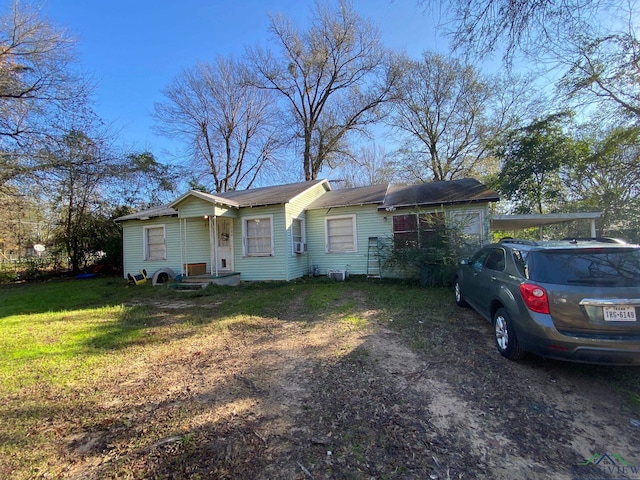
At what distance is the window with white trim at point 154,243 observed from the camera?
12.5 metres

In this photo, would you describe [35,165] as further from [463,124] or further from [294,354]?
[463,124]

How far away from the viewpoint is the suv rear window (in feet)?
10.1

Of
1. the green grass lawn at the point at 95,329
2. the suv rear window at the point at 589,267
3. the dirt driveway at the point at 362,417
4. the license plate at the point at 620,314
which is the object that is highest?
the suv rear window at the point at 589,267

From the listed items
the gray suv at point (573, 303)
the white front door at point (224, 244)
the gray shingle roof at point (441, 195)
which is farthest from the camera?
the white front door at point (224, 244)

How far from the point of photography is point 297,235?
11.5 metres

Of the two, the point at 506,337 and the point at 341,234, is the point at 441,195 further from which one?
the point at 506,337

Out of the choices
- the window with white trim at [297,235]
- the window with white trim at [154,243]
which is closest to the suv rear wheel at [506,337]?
the window with white trim at [297,235]

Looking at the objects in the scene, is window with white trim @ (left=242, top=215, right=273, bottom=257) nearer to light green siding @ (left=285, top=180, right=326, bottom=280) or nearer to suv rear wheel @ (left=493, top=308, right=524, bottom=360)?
light green siding @ (left=285, top=180, right=326, bottom=280)

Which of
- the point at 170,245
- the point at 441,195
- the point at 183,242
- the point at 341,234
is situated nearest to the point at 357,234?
the point at 341,234

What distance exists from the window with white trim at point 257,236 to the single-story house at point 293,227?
37mm

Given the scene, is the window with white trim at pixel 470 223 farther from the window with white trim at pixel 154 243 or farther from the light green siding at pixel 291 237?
the window with white trim at pixel 154 243

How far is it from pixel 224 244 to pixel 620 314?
1094 centimetres

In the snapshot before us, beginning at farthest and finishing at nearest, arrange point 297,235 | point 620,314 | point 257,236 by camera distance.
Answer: point 297,235 → point 257,236 → point 620,314

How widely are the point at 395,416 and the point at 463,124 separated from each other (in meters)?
22.1
